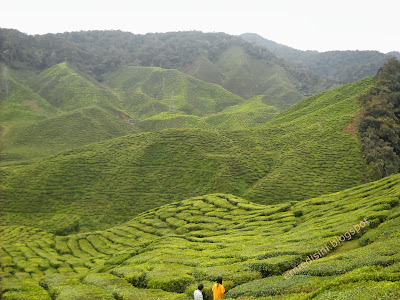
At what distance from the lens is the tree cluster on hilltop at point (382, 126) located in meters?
68.9

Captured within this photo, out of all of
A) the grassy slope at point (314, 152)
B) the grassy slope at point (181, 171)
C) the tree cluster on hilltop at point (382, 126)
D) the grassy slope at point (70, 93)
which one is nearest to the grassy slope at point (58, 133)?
the grassy slope at point (181, 171)

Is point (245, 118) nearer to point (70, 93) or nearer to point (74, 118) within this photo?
point (74, 118)

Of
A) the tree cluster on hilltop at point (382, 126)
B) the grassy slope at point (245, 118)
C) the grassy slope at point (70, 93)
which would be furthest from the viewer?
the grassy slope at point (70, 93)

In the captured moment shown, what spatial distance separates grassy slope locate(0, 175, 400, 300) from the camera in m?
17.2

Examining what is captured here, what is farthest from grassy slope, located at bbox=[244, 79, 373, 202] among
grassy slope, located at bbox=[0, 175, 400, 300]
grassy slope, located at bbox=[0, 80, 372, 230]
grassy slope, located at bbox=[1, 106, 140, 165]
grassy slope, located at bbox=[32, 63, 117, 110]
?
grassy slope, located at bbox=[32, 63, 117, 110]

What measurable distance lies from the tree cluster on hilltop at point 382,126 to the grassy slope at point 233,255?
34080mm

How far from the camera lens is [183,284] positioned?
23250 mm

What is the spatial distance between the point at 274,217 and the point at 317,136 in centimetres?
5463

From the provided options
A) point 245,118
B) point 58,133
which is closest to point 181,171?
point 58,133

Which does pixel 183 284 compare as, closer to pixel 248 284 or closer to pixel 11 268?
pixel 248 284

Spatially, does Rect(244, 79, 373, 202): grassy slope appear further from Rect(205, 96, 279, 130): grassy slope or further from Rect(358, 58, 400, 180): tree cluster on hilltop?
Rect(205, 96, 279, 130): grassy slope

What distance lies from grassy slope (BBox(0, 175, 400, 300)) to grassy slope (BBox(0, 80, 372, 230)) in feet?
55.2

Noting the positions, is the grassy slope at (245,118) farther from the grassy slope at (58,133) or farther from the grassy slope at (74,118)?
the grassy slope at (58,133)

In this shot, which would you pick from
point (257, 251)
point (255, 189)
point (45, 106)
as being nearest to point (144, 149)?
point (255, 189)
